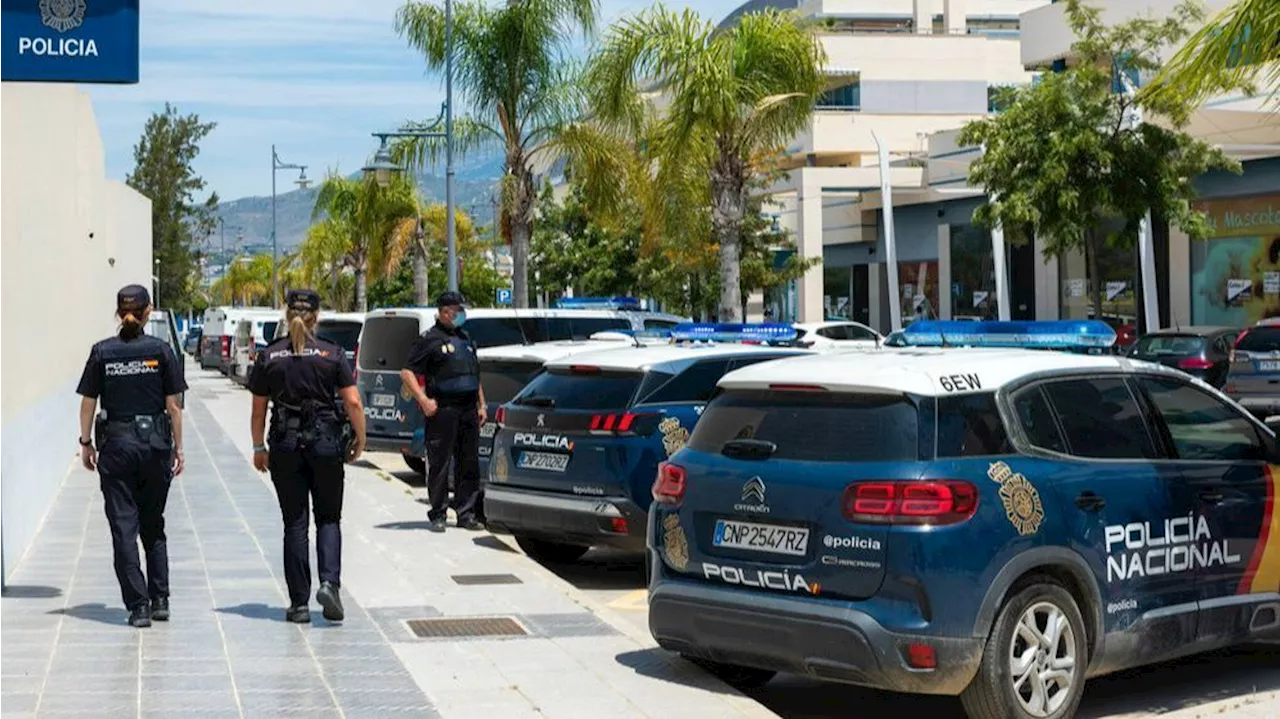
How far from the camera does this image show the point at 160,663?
855 centimetres

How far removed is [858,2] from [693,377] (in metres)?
71.3

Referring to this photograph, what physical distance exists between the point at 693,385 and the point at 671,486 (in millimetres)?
4144

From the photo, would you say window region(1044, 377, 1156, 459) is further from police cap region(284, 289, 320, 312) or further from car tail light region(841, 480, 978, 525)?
police cap region(284, 289, 320, 312)

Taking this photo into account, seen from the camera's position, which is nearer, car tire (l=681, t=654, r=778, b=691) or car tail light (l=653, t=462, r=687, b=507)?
car tail light (l=653, t=462, r=687, b=507)

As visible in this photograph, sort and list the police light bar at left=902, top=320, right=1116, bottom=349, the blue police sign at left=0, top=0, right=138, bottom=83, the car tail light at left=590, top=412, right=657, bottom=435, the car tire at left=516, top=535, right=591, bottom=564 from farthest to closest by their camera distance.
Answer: the car tire at left=516, top=535, right=591, bottom=564, the car tail light at left=590, top=412, right=657, bottom=435, the police light bar at left=902, top=320, right=1116, bottom=349, the blue police sign at left=0, top=0, right=138, bottom=83

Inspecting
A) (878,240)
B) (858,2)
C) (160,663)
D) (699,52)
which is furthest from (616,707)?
(858,2)

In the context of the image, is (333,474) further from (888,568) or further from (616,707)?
(888,568)

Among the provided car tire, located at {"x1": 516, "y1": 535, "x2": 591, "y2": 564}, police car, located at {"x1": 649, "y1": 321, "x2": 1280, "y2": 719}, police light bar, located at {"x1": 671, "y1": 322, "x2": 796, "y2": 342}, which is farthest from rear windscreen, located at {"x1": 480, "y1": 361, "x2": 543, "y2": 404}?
police car, located at {"x1": 649, "y1": 321, "x2": 1280, "y2": 719}

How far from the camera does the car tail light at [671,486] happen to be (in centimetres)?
809

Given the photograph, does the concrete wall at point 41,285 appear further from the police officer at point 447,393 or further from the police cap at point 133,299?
the police officer at point 447,393

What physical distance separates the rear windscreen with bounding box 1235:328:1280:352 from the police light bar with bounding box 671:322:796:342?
34.4ft

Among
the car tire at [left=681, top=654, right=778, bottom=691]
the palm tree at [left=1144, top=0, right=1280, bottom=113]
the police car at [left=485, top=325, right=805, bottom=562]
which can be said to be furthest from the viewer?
the police car at [left=485, top=325, right=805, bottom=562]

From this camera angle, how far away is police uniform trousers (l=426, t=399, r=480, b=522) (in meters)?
13.8

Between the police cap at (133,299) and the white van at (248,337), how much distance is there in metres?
33.4
